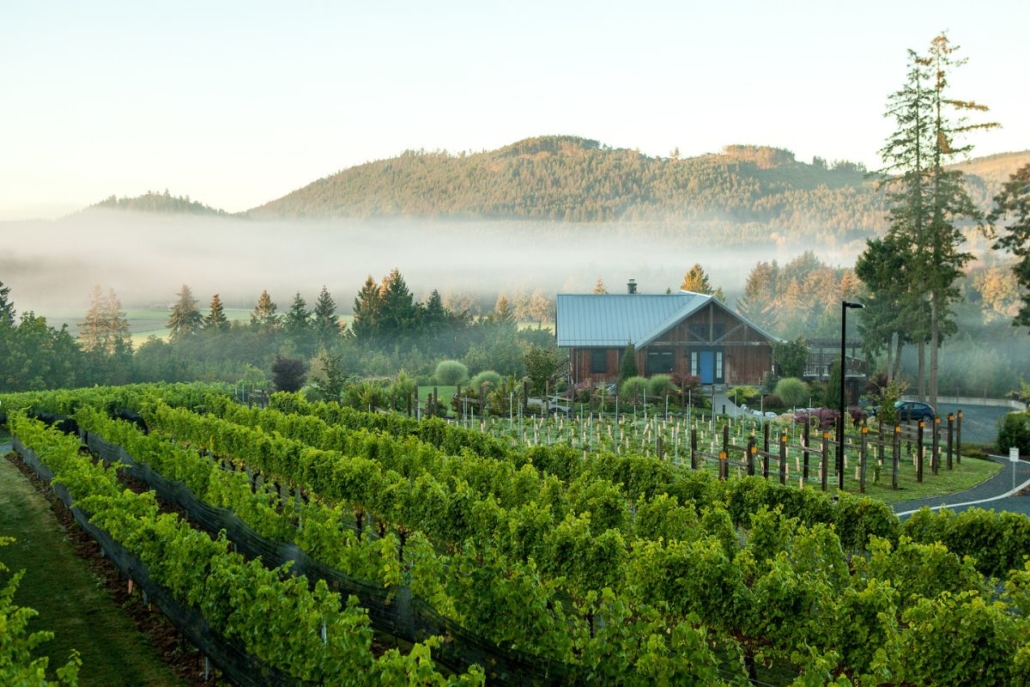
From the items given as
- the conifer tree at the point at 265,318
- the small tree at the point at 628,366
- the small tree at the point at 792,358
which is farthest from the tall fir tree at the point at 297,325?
the small tree at the point at 792,358

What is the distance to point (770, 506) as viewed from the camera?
A: 1891cm

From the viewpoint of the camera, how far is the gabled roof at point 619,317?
175ft

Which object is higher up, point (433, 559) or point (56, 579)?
point (433, 559)

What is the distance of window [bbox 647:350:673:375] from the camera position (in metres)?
52.7

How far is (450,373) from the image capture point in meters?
61.0

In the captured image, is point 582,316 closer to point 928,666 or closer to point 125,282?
point 928,666

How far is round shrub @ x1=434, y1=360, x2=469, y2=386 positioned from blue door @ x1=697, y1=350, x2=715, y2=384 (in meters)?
15.8

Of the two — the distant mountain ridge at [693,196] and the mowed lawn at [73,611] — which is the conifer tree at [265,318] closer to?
the mowed lawn at [73,611]

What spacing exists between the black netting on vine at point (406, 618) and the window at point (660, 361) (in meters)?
36.1

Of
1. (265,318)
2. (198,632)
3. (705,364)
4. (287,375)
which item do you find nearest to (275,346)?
(265,318)

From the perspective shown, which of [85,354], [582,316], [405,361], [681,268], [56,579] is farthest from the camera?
[681,268]

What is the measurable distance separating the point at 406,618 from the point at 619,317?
4458 cm

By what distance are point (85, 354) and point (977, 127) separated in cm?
5628

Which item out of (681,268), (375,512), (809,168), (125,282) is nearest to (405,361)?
(375,512)
